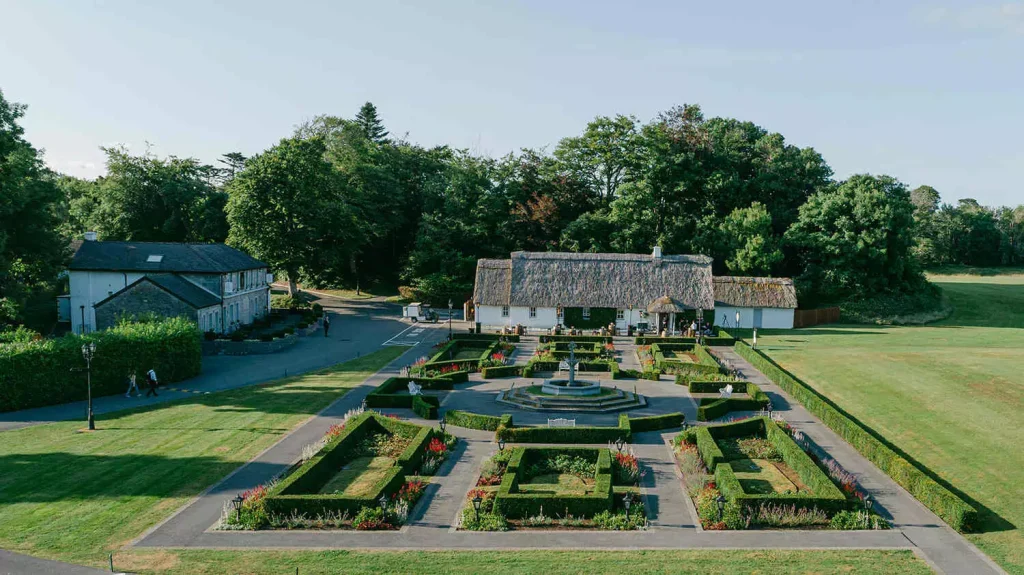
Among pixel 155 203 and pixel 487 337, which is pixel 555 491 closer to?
pixel 487 337

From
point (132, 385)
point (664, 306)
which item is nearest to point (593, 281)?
point (664, 306)

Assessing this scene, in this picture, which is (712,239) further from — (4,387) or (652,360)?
(4,387)

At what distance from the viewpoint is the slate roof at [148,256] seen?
50250 millimetres

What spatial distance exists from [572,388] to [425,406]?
723 cm

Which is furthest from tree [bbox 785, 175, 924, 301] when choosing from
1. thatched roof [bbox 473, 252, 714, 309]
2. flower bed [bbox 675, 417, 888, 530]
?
flower bed [bbox 675, 417, 888, 530]

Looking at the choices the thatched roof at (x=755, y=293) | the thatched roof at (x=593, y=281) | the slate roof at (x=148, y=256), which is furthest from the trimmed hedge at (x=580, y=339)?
the slate roof at (x=148, y=256)

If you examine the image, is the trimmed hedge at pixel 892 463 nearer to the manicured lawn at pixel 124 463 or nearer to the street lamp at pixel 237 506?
the street lamp at pixel 237 506

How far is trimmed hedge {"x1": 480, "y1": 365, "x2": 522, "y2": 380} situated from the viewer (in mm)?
38656

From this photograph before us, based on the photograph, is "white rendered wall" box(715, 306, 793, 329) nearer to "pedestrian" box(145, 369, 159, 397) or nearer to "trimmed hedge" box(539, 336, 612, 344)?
"trimmed hedge" box(539, 336, 612, 344)

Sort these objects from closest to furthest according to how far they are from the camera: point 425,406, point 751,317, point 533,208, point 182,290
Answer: point 425,406
point 182,290
point 751,317
point 533,208

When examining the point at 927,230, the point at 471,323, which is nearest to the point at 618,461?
the point at 471,323

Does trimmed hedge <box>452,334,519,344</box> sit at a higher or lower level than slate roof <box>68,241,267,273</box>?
lower

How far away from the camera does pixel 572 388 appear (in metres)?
32.5

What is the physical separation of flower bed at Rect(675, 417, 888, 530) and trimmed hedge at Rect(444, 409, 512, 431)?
22.9 feet
